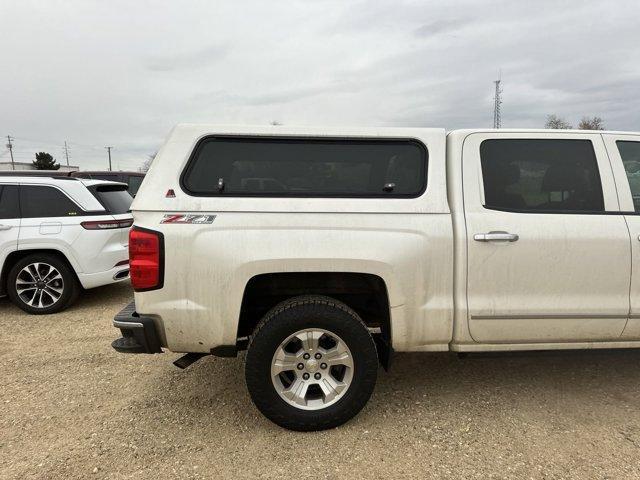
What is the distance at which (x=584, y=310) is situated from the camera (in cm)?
282

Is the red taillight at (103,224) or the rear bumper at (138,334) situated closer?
the rear bumper at (138,334)

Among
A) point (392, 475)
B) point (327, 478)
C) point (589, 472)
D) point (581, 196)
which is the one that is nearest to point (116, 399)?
point (327, 478)

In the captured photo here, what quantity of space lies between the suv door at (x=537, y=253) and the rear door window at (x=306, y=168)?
41 cm

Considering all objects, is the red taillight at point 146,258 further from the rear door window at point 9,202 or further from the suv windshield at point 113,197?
the rear door window at point 9,202

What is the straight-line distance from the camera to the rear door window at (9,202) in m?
5.34

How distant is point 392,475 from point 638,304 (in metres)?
1.94

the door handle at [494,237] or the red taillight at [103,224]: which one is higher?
the red taillight at [103,224]

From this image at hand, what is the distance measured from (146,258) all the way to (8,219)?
3875 mm

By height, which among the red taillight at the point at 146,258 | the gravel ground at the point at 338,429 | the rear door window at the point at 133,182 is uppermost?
the rear door window at the point at 133,182

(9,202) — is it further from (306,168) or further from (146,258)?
(306,168)

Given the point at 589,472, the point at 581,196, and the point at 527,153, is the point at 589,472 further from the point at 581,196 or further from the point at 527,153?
the point at 527,153

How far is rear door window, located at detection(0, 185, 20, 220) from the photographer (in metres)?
5.34

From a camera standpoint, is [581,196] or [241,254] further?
[581,196]

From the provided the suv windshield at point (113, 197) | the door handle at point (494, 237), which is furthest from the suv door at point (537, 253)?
the suv windshield at point (113, 197)
